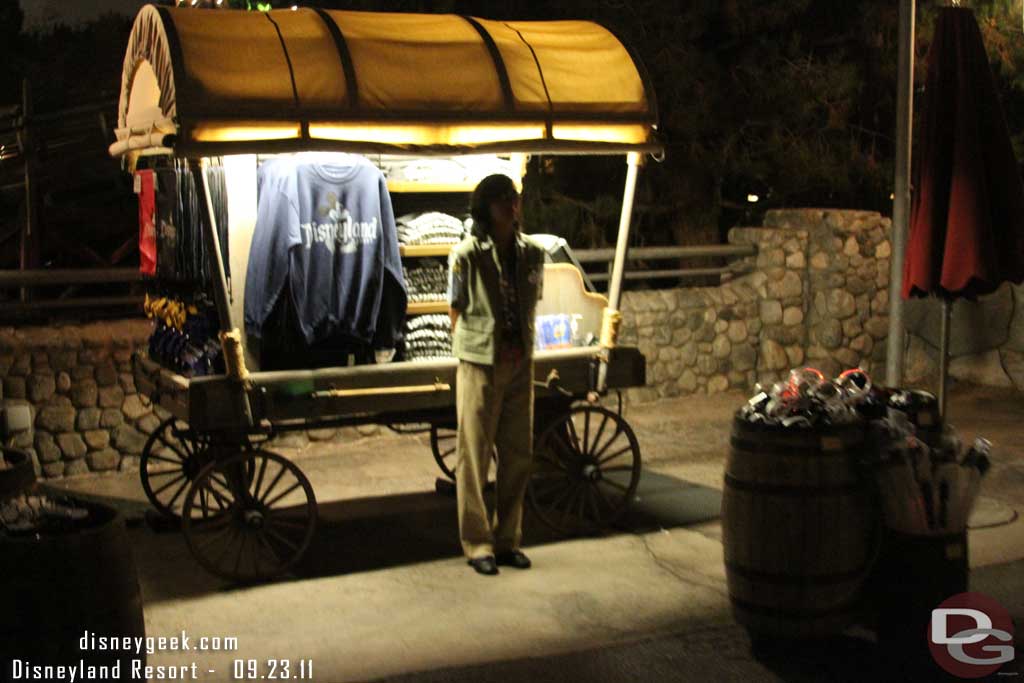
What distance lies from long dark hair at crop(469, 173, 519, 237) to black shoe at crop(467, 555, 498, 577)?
193cm

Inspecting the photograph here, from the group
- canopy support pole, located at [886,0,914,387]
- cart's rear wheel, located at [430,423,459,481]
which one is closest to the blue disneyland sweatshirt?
cart's rear wheel, located at [430,423,459,481]

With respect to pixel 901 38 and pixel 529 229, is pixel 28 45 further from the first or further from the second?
pixel 901 38

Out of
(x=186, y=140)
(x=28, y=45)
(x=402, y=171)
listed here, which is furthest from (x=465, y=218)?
(x=28, y=45)

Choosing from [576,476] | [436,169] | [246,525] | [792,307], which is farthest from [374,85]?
[792,307]

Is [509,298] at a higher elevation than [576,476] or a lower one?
higher

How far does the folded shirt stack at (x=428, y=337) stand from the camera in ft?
25.7

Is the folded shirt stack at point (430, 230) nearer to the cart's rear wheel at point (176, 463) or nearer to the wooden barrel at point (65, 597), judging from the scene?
the cart's rear wheel at point (176, 463)

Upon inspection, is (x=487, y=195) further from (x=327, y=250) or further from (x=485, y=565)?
(x=485, y=565)

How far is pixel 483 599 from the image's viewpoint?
21.8 feet

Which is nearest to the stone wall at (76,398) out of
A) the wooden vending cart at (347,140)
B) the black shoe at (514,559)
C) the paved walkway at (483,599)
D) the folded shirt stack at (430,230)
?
the paved walkway at (483,599)

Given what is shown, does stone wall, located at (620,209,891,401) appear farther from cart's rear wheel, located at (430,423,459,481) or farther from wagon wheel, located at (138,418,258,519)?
wagon wheel, located at (138,418,258,519)

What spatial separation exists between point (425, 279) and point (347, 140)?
57.6 inches

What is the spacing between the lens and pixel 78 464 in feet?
30.7

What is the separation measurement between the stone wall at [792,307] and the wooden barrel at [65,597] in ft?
28.7
